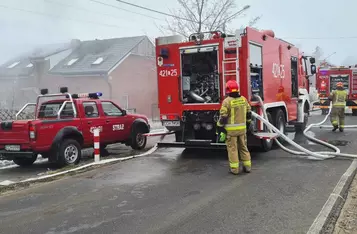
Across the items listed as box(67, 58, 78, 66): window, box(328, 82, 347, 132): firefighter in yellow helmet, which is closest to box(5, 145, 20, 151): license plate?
box(328, 82, 347, 132): firefighter in yellow helmet

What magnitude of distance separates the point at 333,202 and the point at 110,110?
6.41 m

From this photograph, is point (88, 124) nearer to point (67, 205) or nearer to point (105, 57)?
point (67, 205)

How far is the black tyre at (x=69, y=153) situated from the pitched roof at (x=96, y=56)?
19.6 metres

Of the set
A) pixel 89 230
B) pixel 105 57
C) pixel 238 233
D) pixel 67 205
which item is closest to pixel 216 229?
pixel 238 233

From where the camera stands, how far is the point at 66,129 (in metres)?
8.41

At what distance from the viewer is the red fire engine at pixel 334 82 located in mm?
20922

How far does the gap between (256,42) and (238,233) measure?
542 cm

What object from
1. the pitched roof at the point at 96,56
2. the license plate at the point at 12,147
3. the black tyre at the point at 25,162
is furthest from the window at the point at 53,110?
the pitched roof at the point at 96,56

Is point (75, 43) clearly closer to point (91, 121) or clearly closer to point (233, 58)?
point (91, 121)

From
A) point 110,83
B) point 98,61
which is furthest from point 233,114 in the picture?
point 98,61

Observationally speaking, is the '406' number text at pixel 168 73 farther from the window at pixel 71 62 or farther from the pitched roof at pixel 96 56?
the window at pixel 71 62

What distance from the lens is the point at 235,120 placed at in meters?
6.80

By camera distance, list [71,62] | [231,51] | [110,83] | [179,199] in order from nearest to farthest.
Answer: [179,199]
[231,51]
[110,83]
[71,62]

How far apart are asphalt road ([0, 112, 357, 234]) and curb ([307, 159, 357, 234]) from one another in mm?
80
